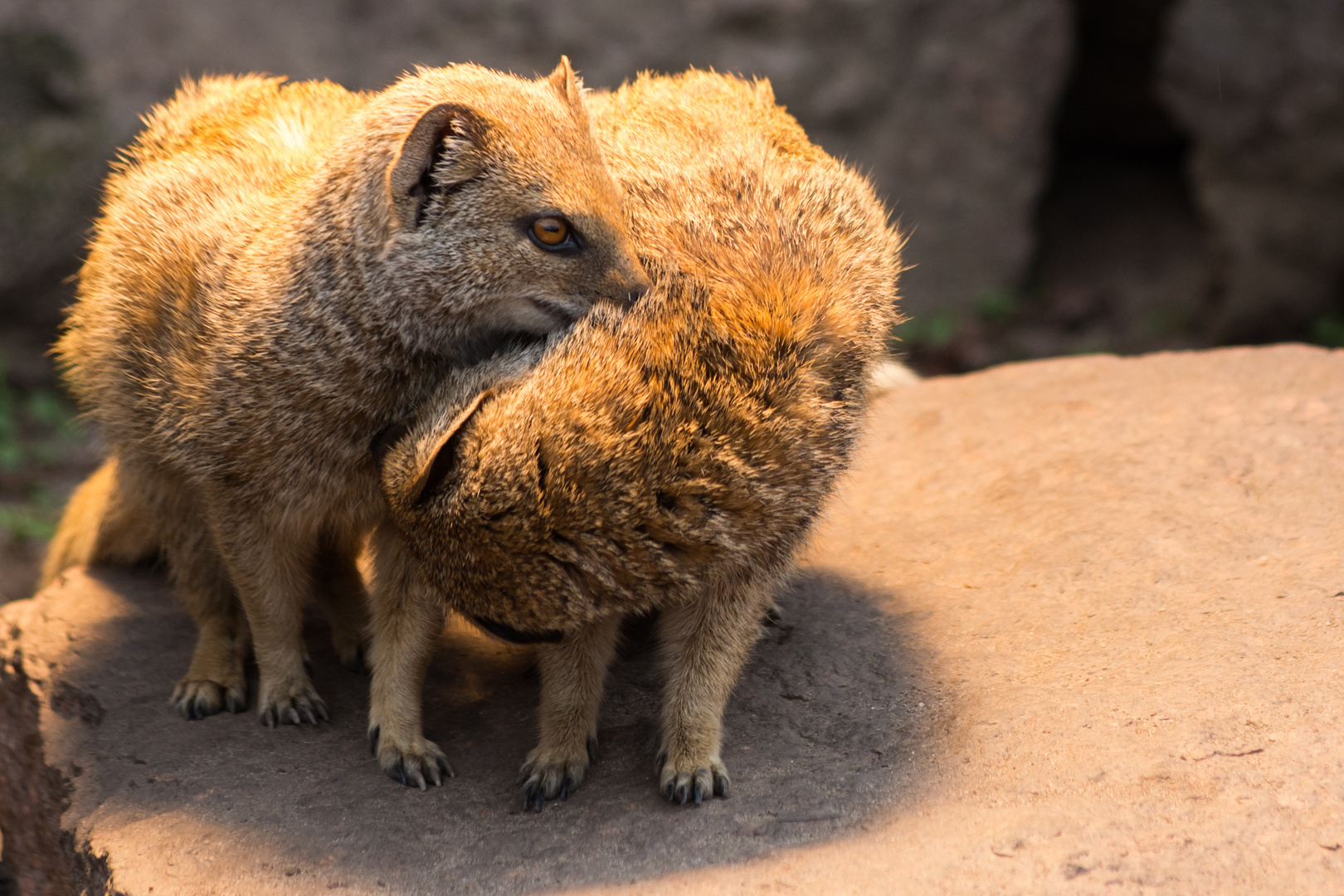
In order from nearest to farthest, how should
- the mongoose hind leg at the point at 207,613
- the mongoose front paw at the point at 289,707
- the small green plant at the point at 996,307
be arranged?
the mongoose front paw at the point at 289,707
the mongoose hind leg at the point at 207,613
the small green plant at the point at 996,307

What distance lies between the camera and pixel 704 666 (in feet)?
10.6

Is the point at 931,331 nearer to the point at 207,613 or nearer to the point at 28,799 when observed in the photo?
the point at 207,613

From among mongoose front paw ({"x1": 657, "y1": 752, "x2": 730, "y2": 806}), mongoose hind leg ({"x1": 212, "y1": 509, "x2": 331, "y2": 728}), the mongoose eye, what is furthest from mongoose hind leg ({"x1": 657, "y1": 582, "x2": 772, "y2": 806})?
mongoose hind leg ({"x1": 212, "y1": 509, "x2": 331, "y2": 728})

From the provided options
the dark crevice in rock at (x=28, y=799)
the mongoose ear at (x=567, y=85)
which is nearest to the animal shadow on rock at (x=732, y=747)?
the dark crevice in rock at (x=28, y=799)

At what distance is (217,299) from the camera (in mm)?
3451

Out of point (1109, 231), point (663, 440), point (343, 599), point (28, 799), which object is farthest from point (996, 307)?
point (28, 799)

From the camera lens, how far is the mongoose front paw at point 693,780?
303cm

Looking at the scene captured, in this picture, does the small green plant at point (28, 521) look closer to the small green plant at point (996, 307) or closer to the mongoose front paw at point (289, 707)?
the mongoose front paw at point (289, 707)

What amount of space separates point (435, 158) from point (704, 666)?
152 centimetres

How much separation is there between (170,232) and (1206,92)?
6752 millimetres

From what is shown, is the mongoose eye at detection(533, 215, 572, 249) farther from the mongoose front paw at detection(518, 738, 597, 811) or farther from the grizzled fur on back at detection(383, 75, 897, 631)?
the mongoose front paw at detection(518, 738, 597, 811)

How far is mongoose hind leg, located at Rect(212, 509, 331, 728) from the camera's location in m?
3.57

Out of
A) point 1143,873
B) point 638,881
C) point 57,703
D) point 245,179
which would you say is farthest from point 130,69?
point 1143,873

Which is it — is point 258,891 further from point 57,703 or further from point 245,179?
point 245,179
